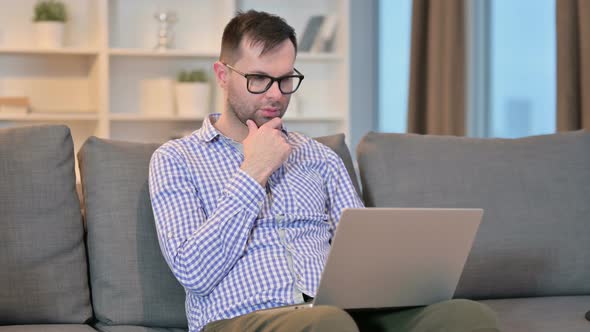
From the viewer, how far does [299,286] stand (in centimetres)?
177

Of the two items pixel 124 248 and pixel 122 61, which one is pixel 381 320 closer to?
pixel 124 248

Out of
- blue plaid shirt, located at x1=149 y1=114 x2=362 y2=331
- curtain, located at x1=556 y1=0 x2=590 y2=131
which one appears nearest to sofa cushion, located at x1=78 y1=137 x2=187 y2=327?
blue plaid shirt, located at x1=149 y1=114 x2=362 y2=331

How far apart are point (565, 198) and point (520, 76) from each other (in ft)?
6.06

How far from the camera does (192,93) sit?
4492 millimetres

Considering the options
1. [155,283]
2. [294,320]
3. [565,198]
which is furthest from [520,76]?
[294,320]

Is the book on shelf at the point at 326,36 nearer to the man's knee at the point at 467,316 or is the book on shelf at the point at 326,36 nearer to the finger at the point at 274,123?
the finger at the point at 274,123

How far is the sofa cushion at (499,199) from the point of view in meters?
2.25

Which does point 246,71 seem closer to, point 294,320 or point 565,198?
point 294,320

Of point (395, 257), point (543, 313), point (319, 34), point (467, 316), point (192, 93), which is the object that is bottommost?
point (543, 313)

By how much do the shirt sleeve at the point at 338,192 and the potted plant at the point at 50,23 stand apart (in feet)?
8.72

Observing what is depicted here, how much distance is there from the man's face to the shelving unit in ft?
8.23

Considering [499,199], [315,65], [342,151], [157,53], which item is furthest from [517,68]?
[342,151]

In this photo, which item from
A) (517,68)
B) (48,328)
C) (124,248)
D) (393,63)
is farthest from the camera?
(393,63)

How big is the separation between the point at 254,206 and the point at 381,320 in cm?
35
